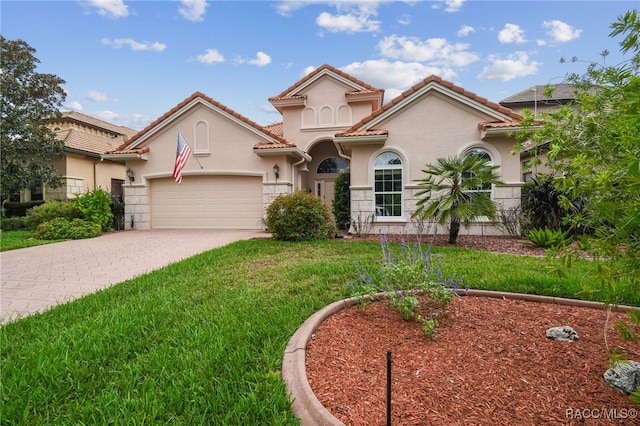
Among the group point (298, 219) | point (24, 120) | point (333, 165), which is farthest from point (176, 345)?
point (24, 120)

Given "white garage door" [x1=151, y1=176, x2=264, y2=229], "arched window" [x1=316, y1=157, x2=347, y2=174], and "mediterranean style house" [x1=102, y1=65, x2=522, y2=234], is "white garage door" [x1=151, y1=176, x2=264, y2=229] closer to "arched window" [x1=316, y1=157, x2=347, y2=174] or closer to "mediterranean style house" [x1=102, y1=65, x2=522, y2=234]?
"mediterranean style house" [x1=102, y1=65, x2=522, y2=234]

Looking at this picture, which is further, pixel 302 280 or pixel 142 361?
pixel 302 280

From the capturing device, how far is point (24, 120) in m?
14.8

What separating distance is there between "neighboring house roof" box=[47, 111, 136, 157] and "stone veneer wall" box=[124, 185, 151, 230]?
5584 mm

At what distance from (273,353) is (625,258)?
264 cm

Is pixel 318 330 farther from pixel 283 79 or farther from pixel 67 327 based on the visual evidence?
pixel 283 79

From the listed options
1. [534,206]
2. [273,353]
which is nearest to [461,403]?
[273,353]

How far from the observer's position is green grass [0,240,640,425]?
7.28 ft

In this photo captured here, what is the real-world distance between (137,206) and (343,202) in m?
9.14

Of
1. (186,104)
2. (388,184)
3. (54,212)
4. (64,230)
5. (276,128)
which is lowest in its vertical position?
(64,230)

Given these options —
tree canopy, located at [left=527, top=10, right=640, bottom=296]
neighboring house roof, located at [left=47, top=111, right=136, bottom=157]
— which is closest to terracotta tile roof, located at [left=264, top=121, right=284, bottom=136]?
neighboring house roof, located at [left=47, top=111, right=136, bottom=157]

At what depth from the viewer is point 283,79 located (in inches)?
723

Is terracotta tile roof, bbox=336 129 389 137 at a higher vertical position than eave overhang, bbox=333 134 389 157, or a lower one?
higher

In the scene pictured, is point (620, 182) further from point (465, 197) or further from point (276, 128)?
point (276, 128)
